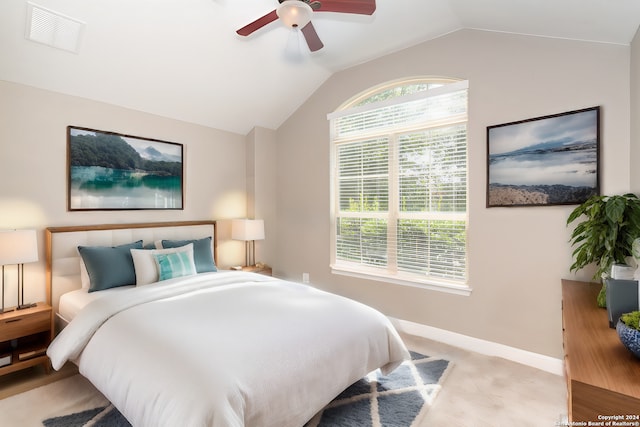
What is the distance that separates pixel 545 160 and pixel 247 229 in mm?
3143

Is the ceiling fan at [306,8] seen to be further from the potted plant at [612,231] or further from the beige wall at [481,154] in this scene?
the potted plant at [612,231]

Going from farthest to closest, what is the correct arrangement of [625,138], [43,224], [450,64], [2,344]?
[450,64]
[43,224]
[2,344]
[625,138]

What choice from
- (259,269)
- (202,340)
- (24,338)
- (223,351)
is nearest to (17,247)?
(24,338)

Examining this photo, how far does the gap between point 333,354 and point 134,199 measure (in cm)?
281

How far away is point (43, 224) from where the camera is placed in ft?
9.64

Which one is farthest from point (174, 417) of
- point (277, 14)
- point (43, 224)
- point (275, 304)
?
point (43, 224)

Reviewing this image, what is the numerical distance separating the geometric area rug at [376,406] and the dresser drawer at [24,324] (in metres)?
0.80

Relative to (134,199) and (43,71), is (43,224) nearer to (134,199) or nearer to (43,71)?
(134,199)

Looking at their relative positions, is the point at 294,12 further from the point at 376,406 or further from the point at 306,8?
the point at 376,406

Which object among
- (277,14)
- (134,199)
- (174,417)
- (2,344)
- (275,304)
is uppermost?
(277,14)

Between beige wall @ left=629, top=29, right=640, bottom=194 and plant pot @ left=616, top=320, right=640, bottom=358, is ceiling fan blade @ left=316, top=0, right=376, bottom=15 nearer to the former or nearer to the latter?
beige wall @ left=629, top=29, right=640, bottom=194

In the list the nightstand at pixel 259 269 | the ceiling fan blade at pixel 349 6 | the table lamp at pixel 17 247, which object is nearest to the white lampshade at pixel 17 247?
the table lamp at pixel 17 247

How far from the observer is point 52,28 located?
251 centimetres

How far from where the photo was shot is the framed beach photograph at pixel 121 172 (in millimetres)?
3139
